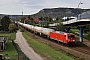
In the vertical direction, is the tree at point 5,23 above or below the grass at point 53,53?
above

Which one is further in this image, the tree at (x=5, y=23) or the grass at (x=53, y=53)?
the tree at (x=5, y=23)

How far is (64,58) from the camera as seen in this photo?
117 feet

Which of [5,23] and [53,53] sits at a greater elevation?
[5,23]

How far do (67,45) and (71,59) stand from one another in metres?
18.6

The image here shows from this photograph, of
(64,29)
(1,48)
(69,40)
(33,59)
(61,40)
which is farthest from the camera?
(64,29)

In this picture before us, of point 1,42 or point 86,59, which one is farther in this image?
point 1,42

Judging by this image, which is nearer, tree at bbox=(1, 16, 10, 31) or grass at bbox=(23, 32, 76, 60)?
grass at bbox=(23, 32, 76, 60)

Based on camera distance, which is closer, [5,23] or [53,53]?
[53,53]

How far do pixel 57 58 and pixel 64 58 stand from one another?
1.09m

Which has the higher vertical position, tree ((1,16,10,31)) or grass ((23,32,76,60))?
tree ((1,16,10,31))

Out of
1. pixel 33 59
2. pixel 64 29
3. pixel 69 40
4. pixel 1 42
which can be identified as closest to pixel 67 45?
pixel 69 40

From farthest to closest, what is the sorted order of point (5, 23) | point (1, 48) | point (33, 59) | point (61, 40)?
point (5, 23)
point (61, 40)
point (1, 48)
point (33, 59)

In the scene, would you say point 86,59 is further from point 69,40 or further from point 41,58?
point 69,40

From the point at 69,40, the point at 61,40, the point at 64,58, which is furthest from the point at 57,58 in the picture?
the point at 61,40
